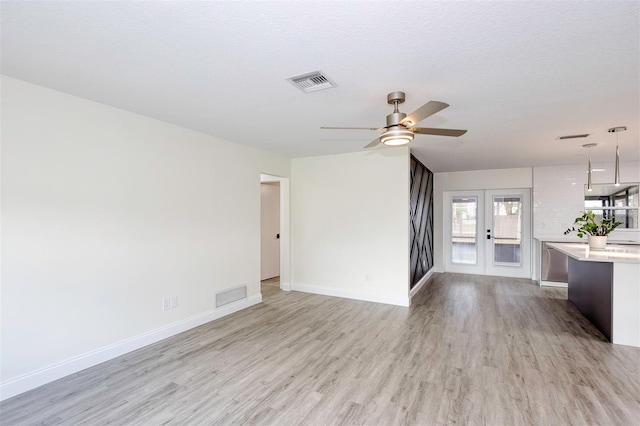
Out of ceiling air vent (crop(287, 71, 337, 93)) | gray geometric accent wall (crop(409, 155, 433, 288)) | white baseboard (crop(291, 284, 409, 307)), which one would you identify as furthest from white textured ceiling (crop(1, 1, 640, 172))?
white baseboard (crop(291, 284, 409, 307))

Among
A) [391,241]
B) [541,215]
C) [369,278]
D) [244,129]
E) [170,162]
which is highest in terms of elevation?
[244,129]

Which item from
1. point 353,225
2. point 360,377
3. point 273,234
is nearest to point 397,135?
point 360,377

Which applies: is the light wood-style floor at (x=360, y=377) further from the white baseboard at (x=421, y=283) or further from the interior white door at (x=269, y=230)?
the interior white door at (x=269, y=230)

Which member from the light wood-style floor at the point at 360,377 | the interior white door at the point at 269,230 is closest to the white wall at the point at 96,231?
the light wood-style floor at the point at 360,377

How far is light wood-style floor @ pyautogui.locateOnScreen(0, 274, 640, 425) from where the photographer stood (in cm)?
226

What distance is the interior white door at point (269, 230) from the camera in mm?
6727

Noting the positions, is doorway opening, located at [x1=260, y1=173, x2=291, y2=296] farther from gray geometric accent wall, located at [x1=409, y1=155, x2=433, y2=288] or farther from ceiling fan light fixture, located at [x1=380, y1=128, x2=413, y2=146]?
ceiling fan light fixture, located at [x1=380, y1=128, x2=413, y2=146]

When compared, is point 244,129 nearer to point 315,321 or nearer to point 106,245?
point 106,245

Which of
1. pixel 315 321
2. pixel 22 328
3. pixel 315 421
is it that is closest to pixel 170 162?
pixel 22 328

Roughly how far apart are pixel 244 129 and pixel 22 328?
2852 mm

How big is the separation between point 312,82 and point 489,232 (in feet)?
20.9

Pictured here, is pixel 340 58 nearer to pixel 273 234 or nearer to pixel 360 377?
pixel 360 377

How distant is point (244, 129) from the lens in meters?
3.92

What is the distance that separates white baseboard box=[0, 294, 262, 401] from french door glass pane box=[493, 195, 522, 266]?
6.18 m
